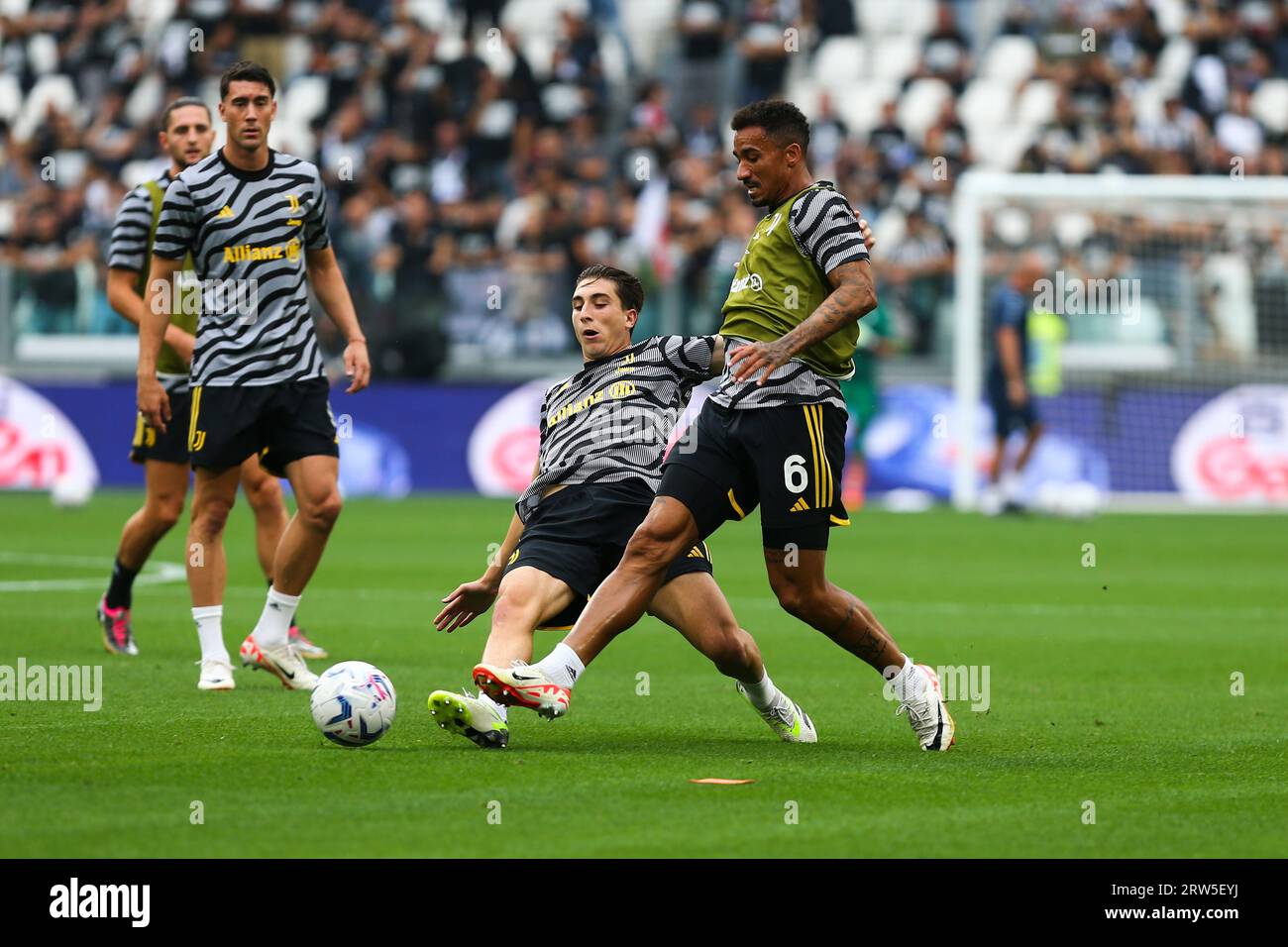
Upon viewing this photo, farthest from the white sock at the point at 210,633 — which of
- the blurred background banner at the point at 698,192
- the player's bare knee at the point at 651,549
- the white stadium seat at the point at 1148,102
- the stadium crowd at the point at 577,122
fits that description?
the white stadium seat at the point at 1148,102

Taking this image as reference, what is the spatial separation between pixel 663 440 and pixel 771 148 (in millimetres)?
1207

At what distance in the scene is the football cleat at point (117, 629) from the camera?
994 cm

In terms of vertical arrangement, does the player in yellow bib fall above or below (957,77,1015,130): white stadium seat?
below

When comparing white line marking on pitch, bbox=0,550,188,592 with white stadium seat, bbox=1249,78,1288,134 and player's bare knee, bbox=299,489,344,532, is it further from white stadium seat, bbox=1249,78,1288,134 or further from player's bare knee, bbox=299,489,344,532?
white stadium seat, bbox=1249,78,1288,134

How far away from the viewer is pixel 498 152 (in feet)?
84.7

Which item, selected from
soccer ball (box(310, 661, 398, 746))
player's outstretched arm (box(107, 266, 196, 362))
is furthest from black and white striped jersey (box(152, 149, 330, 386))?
soccer ball (box(310, 661, 398, 746))

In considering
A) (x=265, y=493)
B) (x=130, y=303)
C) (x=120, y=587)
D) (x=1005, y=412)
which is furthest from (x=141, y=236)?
Answer: (x=1005, y=412)

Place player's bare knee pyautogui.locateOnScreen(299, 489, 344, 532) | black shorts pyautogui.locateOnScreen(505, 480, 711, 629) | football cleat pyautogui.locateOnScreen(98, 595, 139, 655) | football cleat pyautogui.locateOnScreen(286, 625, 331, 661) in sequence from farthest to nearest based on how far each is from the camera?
football cleat pyautogui.locateOnScreen(98, 595, 139, 655), football cleat pyautogui.locateOnScreen(286, 625, 331, 661), player's bare knee pyautogui.locateOnScreen(299, 489, 344, 532), black shorts pyautogui.locateOnScreen(505, 480, 711, 629)

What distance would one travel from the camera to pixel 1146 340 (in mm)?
22359

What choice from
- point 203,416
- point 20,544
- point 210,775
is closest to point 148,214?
point 203,416

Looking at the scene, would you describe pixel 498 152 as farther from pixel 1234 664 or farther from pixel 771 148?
pixel 771 148

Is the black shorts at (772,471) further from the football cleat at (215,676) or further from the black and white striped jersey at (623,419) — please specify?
Answer: the football cleat at (215,676)

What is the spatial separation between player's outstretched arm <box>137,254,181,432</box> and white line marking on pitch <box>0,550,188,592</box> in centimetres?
428

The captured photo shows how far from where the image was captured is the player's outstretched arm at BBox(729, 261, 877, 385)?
6895 mm
